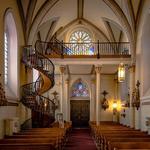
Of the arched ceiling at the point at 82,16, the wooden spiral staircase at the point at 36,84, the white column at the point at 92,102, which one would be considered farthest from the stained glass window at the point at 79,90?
the wooden spiral staircase at the point at 36,84

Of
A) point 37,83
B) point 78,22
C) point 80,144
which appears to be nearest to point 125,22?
point 37,83

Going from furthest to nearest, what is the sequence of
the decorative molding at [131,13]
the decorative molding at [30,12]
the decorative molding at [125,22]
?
the decorative molding at [125,22] → the decorative molding at [30,12] → the decorative molding at [131,13]

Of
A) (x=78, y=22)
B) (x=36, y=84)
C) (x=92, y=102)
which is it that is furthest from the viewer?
(x=92, y=102)

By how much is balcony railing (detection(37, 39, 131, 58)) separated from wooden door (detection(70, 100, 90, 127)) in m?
6.42

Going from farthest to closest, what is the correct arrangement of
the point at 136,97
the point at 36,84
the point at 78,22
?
the point at 78,22 → the point at 36,84 → the point at 136,97

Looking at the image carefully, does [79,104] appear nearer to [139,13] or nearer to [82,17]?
[82,17]

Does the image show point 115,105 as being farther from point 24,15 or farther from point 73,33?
point 24,15

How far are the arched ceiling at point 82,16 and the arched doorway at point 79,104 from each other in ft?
21.8

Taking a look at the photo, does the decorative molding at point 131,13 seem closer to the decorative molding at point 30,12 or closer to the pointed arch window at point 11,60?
the decorative molding at point 30,12

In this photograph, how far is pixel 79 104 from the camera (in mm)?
32719

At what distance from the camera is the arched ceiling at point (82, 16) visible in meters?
19.1

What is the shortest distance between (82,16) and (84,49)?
2694 millimetres

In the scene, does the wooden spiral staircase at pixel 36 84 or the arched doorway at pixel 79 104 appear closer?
the wooden spiral staircase at pixel 36 84

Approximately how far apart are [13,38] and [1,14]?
3.59m
